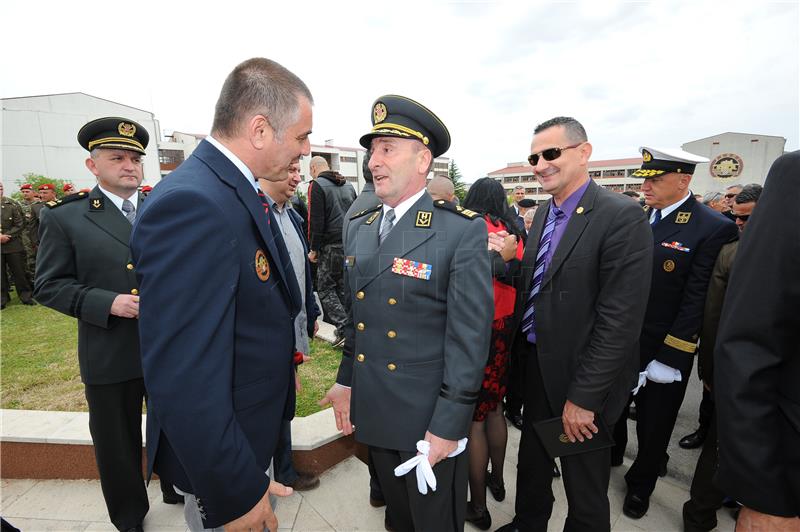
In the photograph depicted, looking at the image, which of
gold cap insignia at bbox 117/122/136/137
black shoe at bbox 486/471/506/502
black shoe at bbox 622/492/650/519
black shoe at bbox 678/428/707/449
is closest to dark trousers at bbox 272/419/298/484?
black shoe at bbox 486/471/506/502

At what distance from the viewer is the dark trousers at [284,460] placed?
2.99 meters

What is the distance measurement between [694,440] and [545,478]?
241cm

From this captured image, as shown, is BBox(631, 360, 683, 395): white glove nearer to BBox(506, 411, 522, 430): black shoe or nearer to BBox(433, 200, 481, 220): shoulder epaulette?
BBox(506, 411, 522, 430): black shoe

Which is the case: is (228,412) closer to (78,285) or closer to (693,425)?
(78,285)

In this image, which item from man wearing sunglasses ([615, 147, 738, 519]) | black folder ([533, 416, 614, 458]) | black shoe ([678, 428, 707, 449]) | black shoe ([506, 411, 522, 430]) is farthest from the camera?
black shoe ([506, 411, 522, 430])

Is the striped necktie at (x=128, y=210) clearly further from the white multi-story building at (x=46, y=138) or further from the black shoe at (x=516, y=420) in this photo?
the white multi-story building at (x=46, y=138)

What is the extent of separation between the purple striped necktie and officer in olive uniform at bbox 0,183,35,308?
39.3ft

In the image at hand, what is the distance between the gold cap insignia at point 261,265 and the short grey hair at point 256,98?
49 cm

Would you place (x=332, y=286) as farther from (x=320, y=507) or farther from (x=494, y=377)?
(x=494, y=377)

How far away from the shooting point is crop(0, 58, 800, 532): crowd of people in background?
1.20 meters

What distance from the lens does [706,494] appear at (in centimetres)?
271

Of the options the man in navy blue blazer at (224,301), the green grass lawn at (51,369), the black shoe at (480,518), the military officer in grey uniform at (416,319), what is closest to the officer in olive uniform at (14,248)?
the green grass lawn at (51,369)

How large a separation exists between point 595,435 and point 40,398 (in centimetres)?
601

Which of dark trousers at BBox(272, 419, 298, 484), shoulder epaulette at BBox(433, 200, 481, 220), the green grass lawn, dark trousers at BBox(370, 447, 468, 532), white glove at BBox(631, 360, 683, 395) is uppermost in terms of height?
shoulder epaulette at BBox(433, 200, 481, 220)
